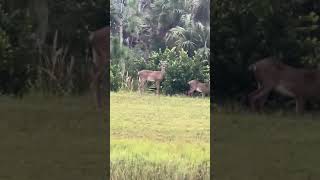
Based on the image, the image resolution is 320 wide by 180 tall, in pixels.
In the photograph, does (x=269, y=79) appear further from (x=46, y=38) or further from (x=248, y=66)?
(x=46, y=38)

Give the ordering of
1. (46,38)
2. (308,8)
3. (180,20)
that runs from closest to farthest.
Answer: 1. (180,20)
2. (308,8)
3. (46,38)

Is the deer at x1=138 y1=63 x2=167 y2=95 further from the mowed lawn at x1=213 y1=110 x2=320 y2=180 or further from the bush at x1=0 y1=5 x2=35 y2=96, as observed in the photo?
the bush at x1=0 y1=5 x2=35 y2=96

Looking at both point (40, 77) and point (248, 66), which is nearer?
point (248, 66)

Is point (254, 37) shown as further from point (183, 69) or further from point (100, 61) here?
point (100, 61)

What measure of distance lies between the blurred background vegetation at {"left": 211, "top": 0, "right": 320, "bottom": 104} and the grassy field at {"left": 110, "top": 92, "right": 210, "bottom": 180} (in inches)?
11.6

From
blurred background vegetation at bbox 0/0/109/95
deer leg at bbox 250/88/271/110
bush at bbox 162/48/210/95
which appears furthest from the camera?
blurred background vegetation at bbox 0/0/109/95

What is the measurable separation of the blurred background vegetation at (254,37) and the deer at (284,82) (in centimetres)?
4

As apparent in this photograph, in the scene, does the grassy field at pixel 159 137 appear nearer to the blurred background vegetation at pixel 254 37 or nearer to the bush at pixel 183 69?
the bush at pixel 183 69

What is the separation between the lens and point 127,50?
286 centimetres

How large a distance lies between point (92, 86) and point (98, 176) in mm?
508

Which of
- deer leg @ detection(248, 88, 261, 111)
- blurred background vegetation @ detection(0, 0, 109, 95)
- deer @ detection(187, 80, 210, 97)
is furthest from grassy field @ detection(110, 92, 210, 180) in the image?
blurred background vegetation @ detection(0, 0, 109, 95)

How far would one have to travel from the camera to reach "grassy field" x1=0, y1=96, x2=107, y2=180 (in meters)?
3.14

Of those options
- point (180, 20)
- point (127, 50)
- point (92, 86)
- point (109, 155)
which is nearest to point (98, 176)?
point (109, 155)

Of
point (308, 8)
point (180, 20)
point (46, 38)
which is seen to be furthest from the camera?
point (46, 38)
